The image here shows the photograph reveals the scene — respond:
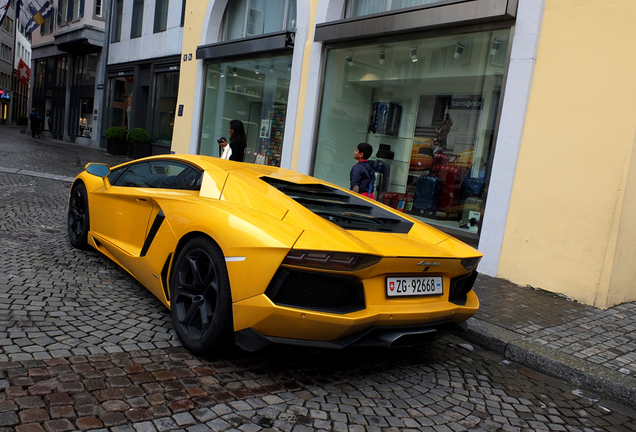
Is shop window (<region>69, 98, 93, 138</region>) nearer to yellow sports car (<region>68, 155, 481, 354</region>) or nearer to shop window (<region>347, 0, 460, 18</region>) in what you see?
shop window (<region>347, 0, 460, 18</region>)

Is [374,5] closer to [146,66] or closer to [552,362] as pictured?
[552,362]

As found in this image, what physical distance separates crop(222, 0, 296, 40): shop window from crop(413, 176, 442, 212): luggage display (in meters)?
4.61

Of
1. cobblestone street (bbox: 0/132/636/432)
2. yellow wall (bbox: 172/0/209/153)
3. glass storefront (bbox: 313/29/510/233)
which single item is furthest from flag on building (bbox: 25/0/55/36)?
cobblestone street (bbox: 0/132/636/432)

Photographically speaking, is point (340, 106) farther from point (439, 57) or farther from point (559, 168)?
point (559, 168)

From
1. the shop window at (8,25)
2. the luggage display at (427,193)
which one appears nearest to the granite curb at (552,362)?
the luggage display at (427,193)

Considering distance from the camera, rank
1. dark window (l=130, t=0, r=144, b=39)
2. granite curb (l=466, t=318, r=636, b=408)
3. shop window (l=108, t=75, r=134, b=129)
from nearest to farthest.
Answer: granite curb (l=466, t=318, r=636, b=408)
dark window (l=130, t=0, r=144, b=39)
shop window (l=108, t=75, r=134, b=129)

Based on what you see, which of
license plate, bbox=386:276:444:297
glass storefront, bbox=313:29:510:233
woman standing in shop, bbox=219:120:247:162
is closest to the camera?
license plate, bbox=386:276:444:297

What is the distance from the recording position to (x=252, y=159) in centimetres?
1220

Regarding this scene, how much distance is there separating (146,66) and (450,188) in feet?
55.2

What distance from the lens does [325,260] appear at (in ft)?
8.88

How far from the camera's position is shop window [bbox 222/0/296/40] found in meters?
11.4

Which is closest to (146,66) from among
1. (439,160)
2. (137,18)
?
A: (137,18)

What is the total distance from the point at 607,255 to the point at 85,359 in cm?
508

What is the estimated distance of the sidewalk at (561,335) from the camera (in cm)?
367
